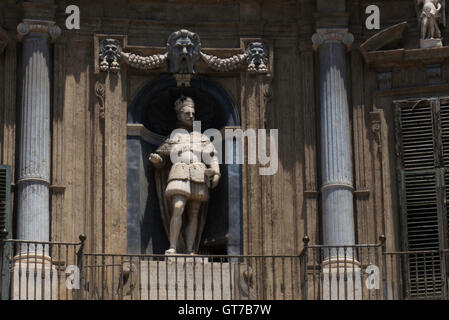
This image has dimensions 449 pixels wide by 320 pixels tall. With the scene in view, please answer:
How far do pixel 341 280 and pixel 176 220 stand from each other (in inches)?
89.2

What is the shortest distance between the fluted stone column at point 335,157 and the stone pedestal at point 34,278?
330cm

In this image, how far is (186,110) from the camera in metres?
22.1

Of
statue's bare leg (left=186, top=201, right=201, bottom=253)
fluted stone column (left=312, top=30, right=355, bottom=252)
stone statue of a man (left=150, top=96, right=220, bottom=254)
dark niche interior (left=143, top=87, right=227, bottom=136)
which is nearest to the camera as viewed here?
fluted stone column (left=312, top=30, right=355, bottom=252)

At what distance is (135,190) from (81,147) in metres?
0.88

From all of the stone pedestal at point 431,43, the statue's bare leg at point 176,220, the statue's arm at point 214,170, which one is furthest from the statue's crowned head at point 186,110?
the stone pedestal at point 431,43

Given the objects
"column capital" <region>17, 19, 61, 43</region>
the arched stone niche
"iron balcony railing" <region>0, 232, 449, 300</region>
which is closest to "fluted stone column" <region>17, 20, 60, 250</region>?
"column capital" <region>17, 19, 61, 43</region>

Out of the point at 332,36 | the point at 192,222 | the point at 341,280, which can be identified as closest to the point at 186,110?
the point at 192,222

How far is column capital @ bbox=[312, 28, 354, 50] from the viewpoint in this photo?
2211 cm

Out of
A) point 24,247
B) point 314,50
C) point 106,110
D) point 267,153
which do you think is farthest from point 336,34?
point 24,247

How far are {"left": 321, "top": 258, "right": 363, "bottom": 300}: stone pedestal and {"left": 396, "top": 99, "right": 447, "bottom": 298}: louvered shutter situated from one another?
79cm

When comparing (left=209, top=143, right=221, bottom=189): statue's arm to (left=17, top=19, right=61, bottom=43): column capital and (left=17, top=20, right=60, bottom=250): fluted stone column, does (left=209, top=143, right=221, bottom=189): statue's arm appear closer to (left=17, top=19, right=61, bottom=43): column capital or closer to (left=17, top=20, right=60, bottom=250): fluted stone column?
(left=17, top=20, right=60, bottom=250): fluted stone column

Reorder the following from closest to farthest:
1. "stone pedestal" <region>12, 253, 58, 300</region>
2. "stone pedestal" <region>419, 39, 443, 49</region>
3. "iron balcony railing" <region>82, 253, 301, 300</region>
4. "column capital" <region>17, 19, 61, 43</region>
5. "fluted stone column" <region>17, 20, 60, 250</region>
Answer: "stone pedestal" <region>12, 253, 58, 300</region> → "iron balcony railing" <region>82, 253, 301, 300</region> → "fluted stone column" <region>17, 20, 60, 250</region> → "column capital" <region>17, 19, 61, 43</region> → "stone pedestal" <region>419, 39, 443, 49</region>

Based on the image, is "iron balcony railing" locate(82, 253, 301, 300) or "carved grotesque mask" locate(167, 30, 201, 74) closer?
"iron balcony railing" locate(82, 253, 301, 300)

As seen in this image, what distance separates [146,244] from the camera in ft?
71.4
